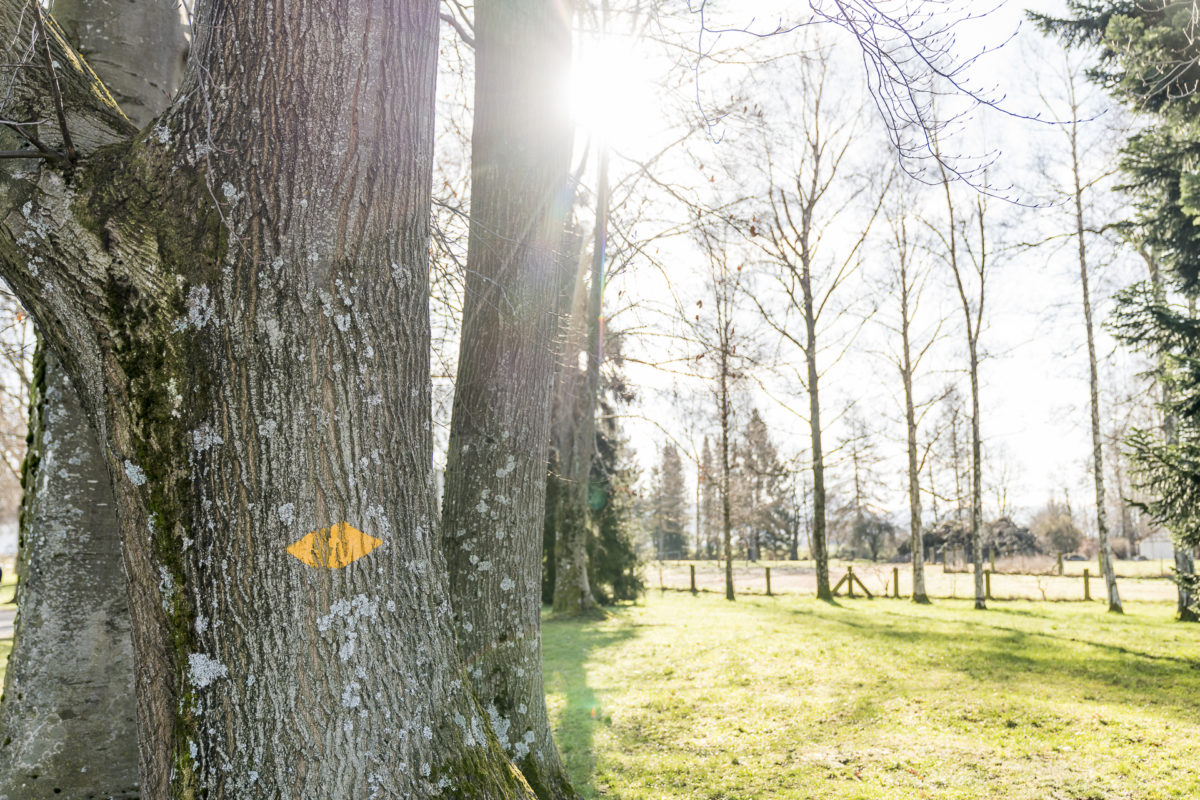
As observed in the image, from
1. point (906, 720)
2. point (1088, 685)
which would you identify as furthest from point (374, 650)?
point (1088, 685)

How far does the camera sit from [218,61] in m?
2.01

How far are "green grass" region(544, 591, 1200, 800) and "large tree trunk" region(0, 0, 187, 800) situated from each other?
286 cm

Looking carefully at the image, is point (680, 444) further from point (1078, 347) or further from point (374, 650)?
point (374, 650)

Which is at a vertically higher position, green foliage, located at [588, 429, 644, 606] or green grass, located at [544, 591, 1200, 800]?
green foliage, located at [588, 429, 644, 606]

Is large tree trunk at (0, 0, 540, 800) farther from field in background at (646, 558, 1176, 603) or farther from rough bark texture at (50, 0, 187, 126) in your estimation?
field in background at (646, 558, 1176, 603)

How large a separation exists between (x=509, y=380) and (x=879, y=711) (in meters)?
5.27

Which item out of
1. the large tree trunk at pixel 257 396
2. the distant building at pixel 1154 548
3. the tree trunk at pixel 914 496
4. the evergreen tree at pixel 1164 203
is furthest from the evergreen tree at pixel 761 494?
the distant building at pixel 1154 548

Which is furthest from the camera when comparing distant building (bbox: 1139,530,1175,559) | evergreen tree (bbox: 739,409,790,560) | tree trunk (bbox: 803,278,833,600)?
distant building (bbox: 1139,530,1175,559)

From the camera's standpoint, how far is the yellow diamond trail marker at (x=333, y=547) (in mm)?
1918

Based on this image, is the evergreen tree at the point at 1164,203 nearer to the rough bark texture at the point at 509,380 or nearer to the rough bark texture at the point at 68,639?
the rough bark texture at the point at 509,380

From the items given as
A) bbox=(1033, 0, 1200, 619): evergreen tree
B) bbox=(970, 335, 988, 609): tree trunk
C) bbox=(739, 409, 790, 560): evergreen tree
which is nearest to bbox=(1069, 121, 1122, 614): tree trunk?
bbox=(970, 335, 988, 609): tree trunk

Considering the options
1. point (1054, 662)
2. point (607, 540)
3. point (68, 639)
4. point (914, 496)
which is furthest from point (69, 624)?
point (914, 496)

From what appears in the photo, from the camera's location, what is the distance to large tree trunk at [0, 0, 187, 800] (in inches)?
122

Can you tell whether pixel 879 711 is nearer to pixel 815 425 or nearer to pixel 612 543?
pixel 612 543
